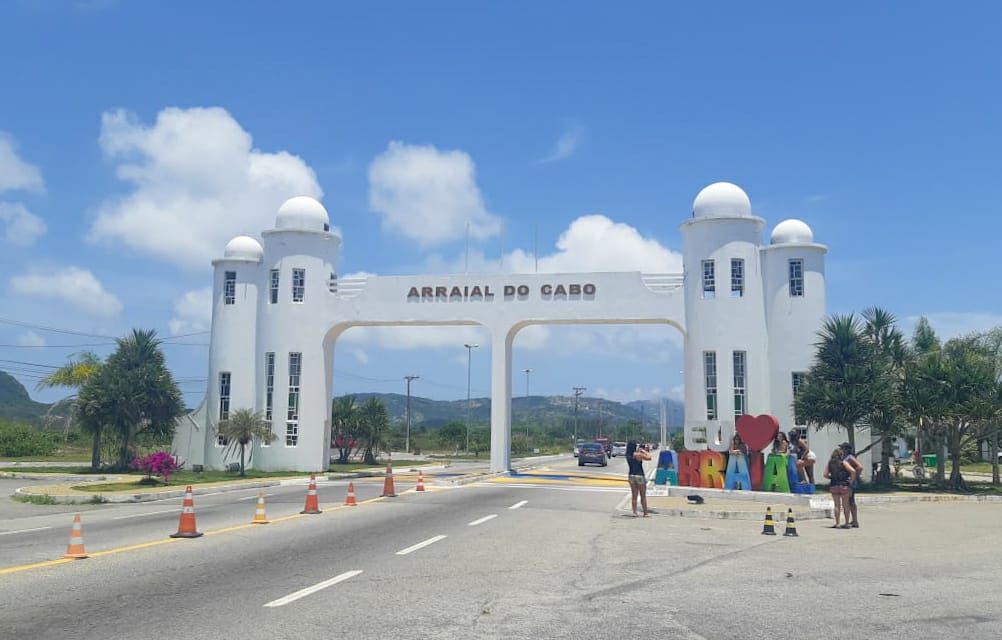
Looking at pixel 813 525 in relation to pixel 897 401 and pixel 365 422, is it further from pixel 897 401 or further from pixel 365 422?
pixel 365 422

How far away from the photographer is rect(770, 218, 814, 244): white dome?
3522 cm

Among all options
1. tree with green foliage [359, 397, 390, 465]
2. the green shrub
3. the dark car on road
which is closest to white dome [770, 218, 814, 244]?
the dark car on road

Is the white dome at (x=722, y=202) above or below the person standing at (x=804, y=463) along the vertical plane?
above

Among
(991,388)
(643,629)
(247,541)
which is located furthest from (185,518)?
(991,388)

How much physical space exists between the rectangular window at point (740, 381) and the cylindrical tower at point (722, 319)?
4 centimetres

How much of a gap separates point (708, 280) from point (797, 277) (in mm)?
3571

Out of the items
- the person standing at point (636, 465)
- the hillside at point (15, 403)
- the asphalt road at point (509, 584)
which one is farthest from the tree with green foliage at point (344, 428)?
the hillside at point (15, 403)

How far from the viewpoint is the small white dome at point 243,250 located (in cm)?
3994

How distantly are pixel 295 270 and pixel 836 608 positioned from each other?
108 ft

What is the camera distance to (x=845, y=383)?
29578 mm

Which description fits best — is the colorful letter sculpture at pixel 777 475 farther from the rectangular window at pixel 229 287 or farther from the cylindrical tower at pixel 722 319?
the rectangular window at pixel 229 287

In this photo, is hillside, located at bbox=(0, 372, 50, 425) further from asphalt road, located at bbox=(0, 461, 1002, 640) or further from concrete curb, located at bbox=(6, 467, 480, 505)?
asphalt road, located at bbox=(0, 461, 1002, 640)

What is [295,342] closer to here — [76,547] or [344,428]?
[344,428]

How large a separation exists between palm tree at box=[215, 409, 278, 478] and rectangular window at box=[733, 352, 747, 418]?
19.8m
